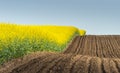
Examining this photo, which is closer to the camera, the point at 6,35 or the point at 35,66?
the point at 35,66

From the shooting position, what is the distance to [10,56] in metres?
17.2

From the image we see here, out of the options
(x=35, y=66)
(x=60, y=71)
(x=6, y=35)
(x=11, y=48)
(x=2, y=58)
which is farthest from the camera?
(x=6, y=35)

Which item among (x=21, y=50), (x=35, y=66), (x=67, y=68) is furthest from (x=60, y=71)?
(x=21, y=50)

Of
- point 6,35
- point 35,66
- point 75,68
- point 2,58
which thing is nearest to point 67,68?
point 75,68

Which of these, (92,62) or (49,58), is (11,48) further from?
(92,62)

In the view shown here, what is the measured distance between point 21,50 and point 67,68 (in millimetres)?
5948

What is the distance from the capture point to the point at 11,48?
17.9 metres

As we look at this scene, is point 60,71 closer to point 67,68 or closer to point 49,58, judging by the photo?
point 67,68

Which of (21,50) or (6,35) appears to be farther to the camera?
(6,35)

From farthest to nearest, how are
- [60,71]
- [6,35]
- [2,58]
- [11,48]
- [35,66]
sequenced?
Result: [6,35], [11,48], [2,58], [35,66], [60,71]

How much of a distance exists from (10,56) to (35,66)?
4119mm

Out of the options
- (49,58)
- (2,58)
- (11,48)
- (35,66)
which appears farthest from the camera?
(11,48)

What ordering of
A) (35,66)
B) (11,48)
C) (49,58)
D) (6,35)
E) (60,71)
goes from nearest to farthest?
(60,71) → (35,66) → (49,58) → (11,48) → (6,35)

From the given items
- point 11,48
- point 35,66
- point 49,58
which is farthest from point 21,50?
point 35,66
